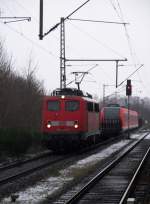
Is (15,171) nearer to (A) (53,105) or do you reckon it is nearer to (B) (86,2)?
(B) (86,2)

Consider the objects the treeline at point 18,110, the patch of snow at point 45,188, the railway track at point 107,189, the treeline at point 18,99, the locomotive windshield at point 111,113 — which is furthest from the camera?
the locomotive windshield at point 111,113

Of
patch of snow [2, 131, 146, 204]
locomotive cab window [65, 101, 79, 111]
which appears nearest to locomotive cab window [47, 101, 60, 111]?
locomotive cab window [65, 101, 79, 111]

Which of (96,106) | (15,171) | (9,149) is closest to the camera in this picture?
(15,171)

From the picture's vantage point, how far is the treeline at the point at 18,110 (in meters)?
23.5

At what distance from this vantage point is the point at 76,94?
26.7 metres

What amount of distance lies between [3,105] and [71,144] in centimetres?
764

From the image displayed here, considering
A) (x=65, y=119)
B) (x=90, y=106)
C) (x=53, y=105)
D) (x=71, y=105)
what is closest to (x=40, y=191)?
(x=65, y=119)

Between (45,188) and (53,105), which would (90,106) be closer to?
(53,105)

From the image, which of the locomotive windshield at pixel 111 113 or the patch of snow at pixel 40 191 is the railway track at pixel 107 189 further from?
the locomotive windshield at pixel 111 113

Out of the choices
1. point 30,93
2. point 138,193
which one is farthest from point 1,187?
point 30,93

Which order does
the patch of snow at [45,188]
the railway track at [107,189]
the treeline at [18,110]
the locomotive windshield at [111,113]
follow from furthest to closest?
the locomotive windshield at [111,113] → the treeline at [18,110] → the patch of snow at [45,188] → the railway track at [107,189]

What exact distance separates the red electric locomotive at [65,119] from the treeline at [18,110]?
1.28 m

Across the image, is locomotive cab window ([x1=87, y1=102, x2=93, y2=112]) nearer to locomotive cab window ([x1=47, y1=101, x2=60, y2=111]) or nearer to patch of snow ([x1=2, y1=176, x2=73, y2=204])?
locomotive cab window ([x1=47, y1=101, x2=60, y2=111])

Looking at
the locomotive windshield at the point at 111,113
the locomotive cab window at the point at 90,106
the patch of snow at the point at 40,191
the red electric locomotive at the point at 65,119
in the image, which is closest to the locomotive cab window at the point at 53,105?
the red electric locomotive at the point at 65,119
